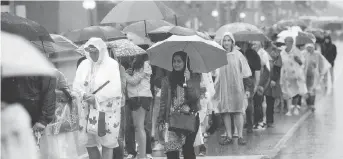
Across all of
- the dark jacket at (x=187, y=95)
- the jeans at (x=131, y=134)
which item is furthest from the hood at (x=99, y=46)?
the jeans at (x=131, y=134)

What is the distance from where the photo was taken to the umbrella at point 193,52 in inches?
402

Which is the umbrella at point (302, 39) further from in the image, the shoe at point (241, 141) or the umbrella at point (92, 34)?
the umbrella at point (92, 34)

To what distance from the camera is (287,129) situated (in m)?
15.9

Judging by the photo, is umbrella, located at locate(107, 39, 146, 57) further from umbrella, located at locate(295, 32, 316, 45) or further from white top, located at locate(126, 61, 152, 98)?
umbrella, located at locate(295, 32, 316, 45)

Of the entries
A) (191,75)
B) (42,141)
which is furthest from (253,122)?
(42,141)

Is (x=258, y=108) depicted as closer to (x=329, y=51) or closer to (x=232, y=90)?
(x=232, y=90)

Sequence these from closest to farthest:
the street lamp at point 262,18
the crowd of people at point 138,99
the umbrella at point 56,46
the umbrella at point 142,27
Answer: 1. the crowd of people at point 138,99
2. the umbrella at point 56,46
3. the umbrella at point 142,27
4. the street lamp at point 262,18

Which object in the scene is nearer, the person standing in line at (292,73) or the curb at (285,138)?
the curb at (285,138)

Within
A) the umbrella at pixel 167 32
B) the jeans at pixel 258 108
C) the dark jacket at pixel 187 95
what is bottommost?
the jeans at pixel 258 108

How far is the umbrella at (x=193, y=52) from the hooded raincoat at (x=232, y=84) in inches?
117

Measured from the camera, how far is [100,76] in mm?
9453

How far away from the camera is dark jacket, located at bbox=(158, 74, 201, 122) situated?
9.35 m

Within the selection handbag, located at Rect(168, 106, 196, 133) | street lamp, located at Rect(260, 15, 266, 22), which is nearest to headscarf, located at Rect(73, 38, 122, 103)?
handbag, located at Rect(168, 106, 196, 133)

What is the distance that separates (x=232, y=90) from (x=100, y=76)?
455cm
